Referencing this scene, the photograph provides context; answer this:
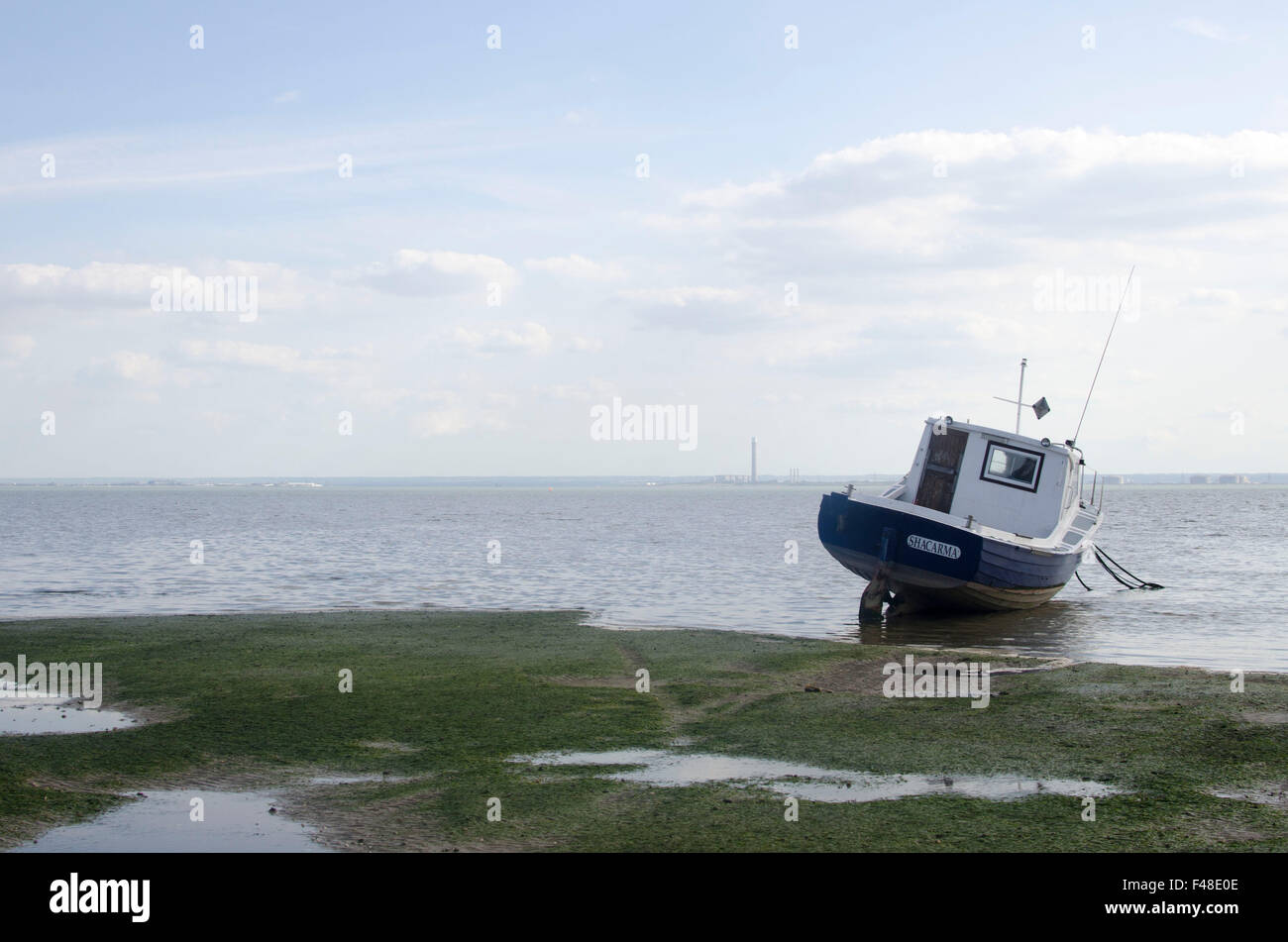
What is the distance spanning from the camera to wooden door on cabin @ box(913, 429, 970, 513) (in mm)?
27422

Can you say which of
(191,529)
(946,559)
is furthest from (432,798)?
(191,529)

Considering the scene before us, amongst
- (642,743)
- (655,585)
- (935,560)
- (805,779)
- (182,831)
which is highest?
(935,560)

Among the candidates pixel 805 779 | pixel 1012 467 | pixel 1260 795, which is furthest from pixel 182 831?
pixel 1012 467

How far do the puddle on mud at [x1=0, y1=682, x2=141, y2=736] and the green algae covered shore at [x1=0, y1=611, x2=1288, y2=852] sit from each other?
36cm

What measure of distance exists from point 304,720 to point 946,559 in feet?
52.8

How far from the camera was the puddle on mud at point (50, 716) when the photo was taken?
1220 cm

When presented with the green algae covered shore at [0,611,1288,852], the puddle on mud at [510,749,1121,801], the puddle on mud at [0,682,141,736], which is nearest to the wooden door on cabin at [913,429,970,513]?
the green algae covered shore at [0,611,1288,852]

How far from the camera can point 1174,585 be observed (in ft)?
117

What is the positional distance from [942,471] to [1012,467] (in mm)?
1670

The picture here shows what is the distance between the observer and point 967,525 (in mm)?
24250

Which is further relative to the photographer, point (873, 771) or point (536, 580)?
point (536, 580)

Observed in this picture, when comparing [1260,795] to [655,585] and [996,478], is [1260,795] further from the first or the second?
[655,585]

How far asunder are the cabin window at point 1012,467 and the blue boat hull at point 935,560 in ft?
6.72
